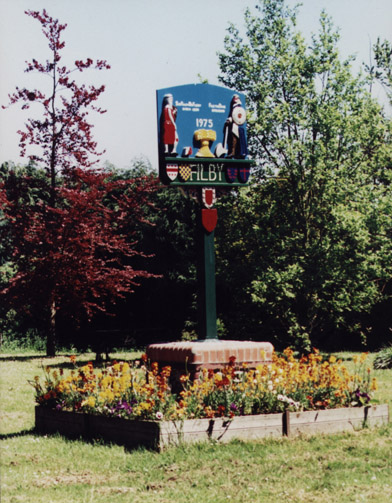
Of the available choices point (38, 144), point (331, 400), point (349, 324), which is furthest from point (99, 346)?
point (331, 400)

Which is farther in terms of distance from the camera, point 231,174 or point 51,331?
point 51,331

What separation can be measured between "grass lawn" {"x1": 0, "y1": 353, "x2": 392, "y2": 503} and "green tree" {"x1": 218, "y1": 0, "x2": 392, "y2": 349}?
1171 cm

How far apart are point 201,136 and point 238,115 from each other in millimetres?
779

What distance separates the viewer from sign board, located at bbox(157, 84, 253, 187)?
1031cm

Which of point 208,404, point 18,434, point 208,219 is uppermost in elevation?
point 208,219

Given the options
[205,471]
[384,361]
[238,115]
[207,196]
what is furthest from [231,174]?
[384,361]

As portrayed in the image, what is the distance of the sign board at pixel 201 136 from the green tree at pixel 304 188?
9.13 meters

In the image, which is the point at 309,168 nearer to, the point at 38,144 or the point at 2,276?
the point at 38,144

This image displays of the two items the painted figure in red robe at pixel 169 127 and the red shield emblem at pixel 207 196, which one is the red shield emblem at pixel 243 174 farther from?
the painted figure in red robe at pixel 169 127

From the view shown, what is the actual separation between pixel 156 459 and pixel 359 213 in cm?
1447

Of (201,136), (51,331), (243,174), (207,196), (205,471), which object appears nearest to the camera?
(205,471)

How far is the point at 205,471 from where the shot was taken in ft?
22.1

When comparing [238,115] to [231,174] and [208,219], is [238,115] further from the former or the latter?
[208,219]

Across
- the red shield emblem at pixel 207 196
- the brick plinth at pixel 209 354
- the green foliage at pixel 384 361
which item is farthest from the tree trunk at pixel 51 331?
the brick plinth at pixel 209 354
